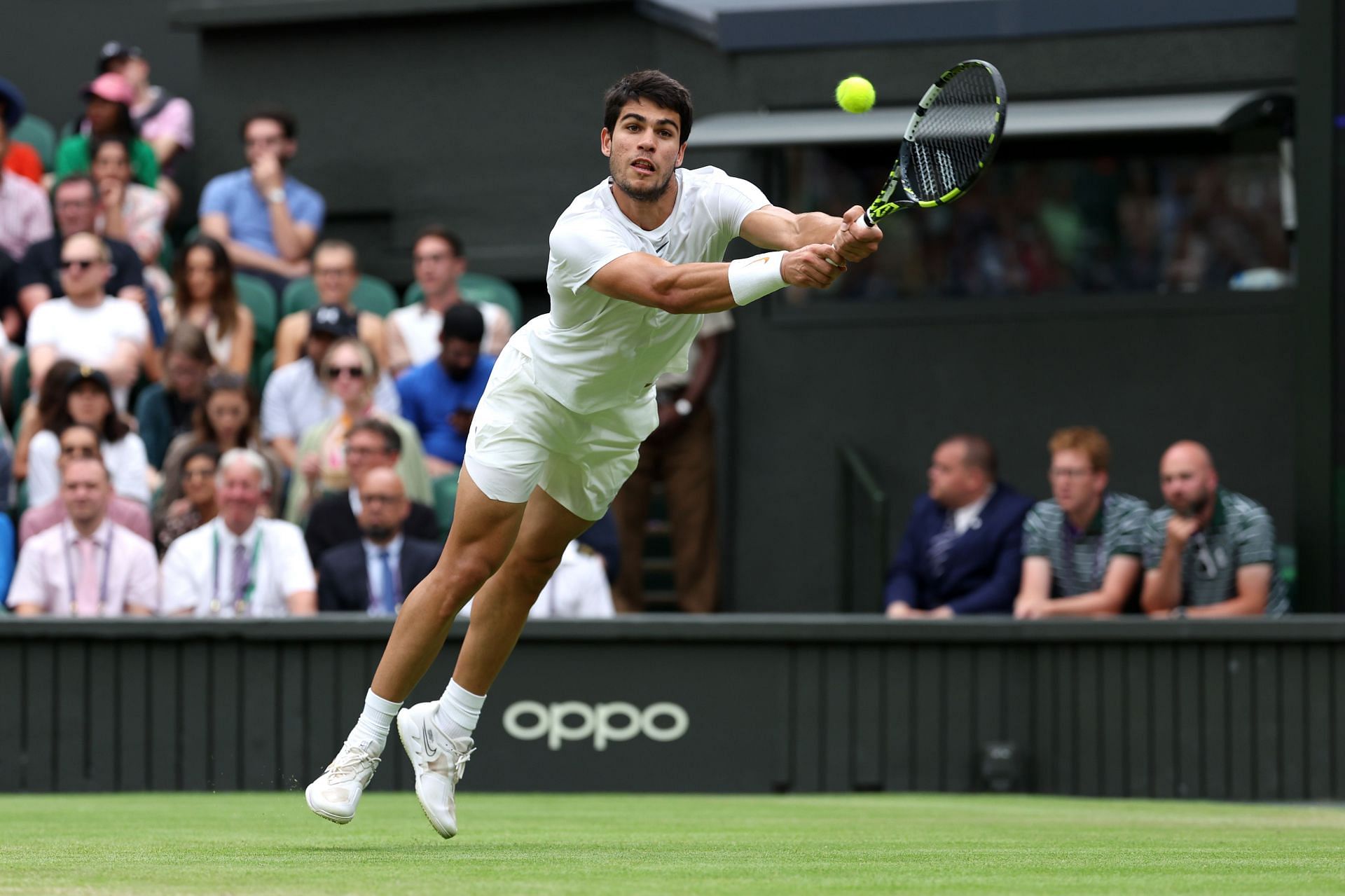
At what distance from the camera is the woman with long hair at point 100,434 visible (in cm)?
1003

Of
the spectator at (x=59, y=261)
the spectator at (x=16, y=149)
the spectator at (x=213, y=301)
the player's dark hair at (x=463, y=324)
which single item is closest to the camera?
the player's dark hair at (x=463, y=324)

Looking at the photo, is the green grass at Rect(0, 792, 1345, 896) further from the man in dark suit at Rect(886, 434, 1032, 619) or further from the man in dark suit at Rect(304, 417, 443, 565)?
the man in dark suit at Rect(304, 417, 443, 565)

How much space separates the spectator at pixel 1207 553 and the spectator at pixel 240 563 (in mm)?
3874

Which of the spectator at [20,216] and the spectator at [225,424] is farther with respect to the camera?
the spectator at [20,216]

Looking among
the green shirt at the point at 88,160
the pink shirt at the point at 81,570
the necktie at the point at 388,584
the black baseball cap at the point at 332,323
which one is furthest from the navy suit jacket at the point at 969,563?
the green shirt at the point at 88,160

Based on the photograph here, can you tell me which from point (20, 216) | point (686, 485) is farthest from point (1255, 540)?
point (20, 216)

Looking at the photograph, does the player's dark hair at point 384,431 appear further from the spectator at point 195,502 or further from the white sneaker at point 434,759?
the white sneaker at point 434,759

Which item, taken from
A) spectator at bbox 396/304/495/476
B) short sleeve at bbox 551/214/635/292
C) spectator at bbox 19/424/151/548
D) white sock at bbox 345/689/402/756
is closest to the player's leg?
white sock at bbox 345/689/402/756

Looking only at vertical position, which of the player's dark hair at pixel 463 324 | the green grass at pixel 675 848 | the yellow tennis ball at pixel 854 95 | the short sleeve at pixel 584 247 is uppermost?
the yellow tennis ball at pixel 854 95

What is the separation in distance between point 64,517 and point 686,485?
3.37 metres

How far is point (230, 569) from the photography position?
933 centimetres

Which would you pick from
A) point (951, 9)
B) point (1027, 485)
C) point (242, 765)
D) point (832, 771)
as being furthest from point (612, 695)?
point (951, 9)

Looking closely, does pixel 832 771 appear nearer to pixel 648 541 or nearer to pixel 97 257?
pixel 648 541

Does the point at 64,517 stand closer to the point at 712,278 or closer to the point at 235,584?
the point at 235,584
